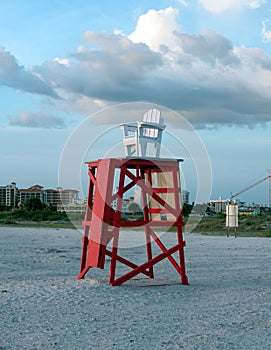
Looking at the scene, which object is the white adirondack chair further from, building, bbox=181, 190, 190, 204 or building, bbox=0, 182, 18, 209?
building, bbox=0, 182, 18, 209

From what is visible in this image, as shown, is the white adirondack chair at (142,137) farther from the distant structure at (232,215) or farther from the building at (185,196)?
the distant structure at (232,215)

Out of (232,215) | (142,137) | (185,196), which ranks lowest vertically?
(232,215)

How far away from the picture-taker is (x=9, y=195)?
70188 millimetres

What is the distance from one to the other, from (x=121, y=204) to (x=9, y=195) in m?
61.8

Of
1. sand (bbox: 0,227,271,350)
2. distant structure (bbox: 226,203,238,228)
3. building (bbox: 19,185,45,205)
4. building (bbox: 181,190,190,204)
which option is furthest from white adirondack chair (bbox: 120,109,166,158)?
building (bbox: 19,185,45,205)

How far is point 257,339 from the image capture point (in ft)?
22.9

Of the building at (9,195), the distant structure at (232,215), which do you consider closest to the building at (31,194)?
the building at (9,195)

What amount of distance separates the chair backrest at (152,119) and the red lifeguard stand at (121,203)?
2.06 ft

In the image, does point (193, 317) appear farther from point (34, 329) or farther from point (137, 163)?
point (137, 163)

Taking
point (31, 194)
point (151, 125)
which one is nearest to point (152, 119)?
point (151, 125)

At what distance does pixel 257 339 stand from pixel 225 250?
1268 cm

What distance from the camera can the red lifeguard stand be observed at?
10.2 meters

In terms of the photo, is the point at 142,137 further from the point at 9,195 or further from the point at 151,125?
the point at 9,195

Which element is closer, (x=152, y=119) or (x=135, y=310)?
(x=135, y=310)
